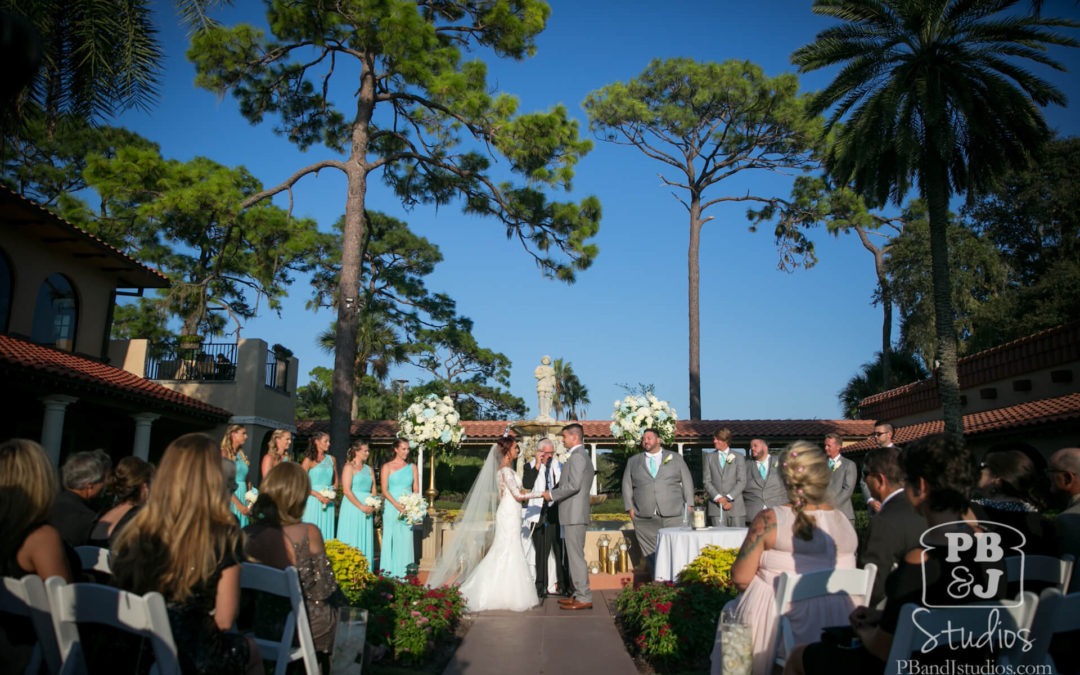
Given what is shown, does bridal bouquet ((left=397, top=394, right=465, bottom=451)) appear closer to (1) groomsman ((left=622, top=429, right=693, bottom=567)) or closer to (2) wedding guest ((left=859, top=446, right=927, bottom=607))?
(1) groomsman ((left=622, top=429, right=693, bottom=567))

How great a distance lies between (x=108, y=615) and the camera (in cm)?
277

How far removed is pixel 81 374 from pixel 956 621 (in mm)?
14590

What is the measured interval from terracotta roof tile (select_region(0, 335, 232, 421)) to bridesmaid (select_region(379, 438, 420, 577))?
7001mm

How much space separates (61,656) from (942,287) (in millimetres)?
15561

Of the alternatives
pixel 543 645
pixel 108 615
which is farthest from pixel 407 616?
pixel 108 615

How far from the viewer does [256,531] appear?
13.2 feet

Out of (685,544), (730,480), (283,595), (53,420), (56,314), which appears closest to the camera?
(283,595)

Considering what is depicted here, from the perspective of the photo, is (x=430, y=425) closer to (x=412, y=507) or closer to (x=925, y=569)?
(x=412, y=507)

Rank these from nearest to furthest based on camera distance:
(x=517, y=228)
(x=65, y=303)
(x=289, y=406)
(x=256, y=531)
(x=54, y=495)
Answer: (x=54, y=495)
(x=256, y=531)
(x=65, y=303)
(x=517, y=228)
(x=289, y=406)

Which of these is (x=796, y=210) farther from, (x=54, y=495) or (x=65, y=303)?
Result: (x=54, y=495)

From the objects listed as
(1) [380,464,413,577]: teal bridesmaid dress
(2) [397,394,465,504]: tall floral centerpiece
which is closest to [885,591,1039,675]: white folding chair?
(1) [380,464,413,577]: teal bridesmaid dress

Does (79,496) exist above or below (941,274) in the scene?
below

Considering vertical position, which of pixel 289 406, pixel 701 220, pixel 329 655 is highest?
pixel 701 220

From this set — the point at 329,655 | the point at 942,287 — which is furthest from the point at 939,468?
the point at 942,287
